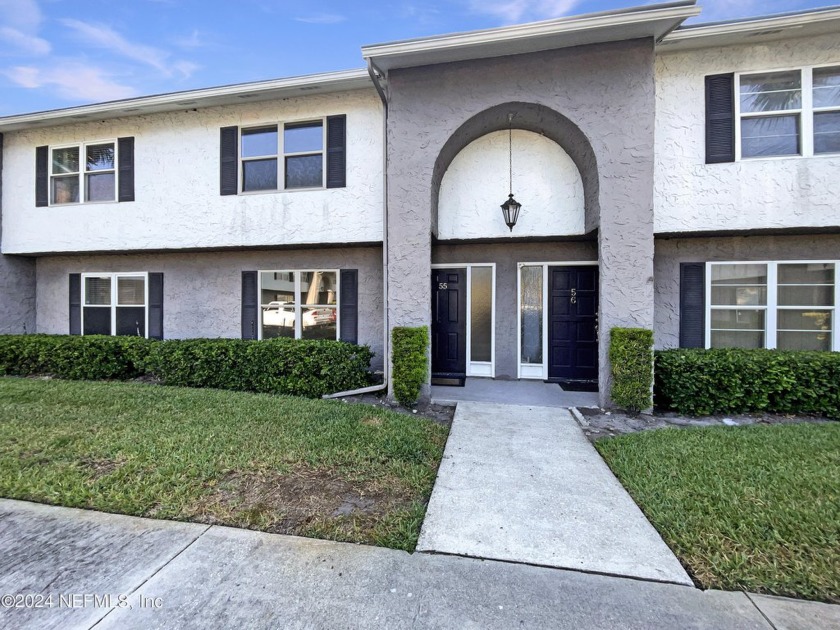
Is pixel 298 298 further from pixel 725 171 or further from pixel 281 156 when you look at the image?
pixel 725 171

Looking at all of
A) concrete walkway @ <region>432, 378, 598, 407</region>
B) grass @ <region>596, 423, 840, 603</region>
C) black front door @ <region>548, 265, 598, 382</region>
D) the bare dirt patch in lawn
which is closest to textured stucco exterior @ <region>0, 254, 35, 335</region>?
the bare dirt patch in lawn

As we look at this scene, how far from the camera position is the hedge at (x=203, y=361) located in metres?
6.38

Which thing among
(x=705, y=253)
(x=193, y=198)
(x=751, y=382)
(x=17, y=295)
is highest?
(x=193, y=198)

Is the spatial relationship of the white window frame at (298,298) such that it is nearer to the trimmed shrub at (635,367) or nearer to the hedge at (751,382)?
the trimmed shrub at (635,367)

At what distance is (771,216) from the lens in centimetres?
582

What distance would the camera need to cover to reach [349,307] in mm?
7621

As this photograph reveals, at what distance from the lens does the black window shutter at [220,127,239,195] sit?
24.3ft

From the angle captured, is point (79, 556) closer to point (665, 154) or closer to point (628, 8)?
point (628, 8)

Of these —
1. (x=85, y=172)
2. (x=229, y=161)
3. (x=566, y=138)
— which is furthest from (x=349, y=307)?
(x=85, y=172)

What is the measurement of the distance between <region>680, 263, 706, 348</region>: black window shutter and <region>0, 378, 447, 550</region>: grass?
5.14m

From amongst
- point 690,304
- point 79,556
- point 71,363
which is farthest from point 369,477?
point 71,363

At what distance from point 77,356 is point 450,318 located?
25.7 ft

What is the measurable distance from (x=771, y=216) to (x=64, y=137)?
14.3 meters

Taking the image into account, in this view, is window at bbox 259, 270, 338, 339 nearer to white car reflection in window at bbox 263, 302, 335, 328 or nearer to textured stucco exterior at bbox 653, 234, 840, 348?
white car reflection in window at bbox 263, 302, 335, 328
